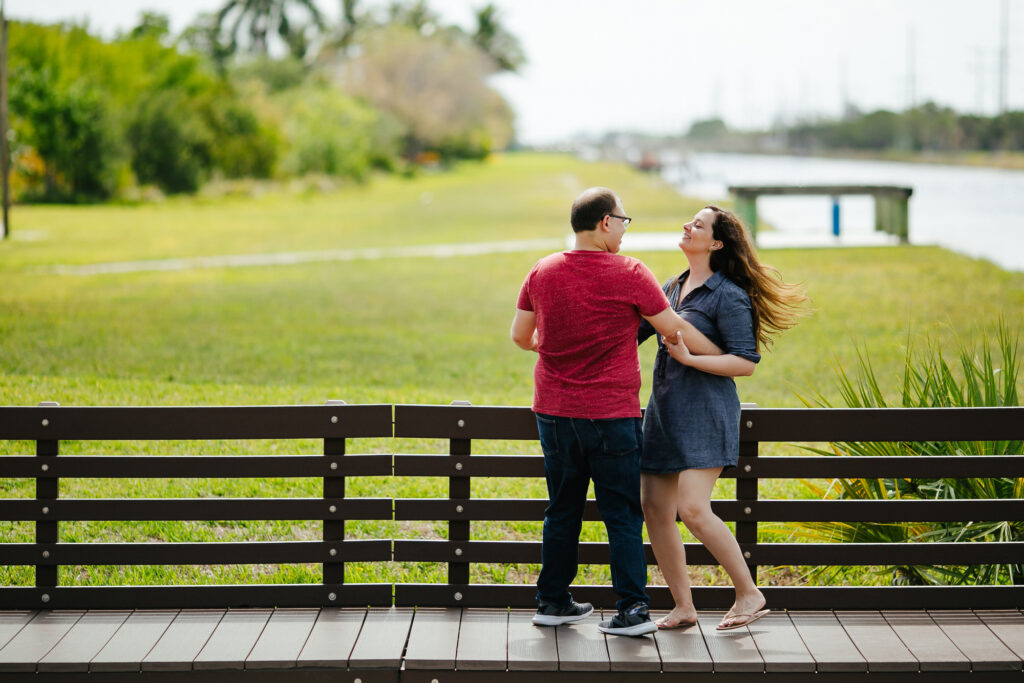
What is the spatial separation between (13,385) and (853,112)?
6907 inches

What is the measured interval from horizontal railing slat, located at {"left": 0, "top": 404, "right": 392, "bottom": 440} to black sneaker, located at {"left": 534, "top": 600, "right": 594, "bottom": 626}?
104 cm

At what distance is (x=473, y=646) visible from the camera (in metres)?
4.72

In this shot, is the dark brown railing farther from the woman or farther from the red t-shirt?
the red t-shirt

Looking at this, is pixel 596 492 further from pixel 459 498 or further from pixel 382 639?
pixel 382 639

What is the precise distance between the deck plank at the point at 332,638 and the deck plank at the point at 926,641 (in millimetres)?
2341

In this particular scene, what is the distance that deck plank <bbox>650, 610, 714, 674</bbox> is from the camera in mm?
4535

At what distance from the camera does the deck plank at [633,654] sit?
4.53m

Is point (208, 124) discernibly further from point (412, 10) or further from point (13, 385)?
point (412, 10)

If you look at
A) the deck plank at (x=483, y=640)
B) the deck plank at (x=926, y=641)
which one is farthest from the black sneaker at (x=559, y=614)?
the deck plank at (x=926, y=641)

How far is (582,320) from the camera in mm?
4625

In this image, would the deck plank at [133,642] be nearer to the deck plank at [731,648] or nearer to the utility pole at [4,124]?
the deck plank at [731,648]

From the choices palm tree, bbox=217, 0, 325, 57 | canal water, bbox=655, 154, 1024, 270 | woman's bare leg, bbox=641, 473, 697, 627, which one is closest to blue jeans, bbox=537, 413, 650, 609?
woman's bare leg, bbox=641, 473, 697, 627

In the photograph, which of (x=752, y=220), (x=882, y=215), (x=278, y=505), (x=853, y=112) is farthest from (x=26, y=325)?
(x=853, y=112)

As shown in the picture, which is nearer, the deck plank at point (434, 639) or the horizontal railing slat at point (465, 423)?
the deck plank at point (434, 639)
